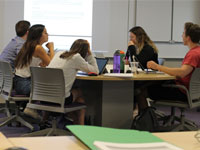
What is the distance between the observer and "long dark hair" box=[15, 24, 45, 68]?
3883 mm

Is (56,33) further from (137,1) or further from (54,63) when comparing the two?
(54,63)

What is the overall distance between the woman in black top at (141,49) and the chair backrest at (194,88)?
0.87 meters

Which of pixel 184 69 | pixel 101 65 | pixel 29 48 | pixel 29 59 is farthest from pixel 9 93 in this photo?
pixel 184 69

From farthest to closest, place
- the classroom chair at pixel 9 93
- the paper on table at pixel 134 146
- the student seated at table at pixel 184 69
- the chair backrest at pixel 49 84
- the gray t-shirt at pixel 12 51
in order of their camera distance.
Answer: the gray t-shirt at pixel 12 51 < the classroom chair at pixel 9 93 < the student seated at table at pixel 184 69 < the chair backrest at pixel 49 84 < the paper on table at pixel 134 146

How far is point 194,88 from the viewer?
3705mm

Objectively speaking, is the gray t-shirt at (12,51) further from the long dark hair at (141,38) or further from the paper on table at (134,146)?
the paper on table at (134,146)

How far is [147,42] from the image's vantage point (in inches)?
188

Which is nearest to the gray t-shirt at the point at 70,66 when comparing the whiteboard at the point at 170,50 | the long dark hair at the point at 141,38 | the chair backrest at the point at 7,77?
the chair backrest at the point at 7,77

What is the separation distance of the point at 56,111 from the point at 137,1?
346cm

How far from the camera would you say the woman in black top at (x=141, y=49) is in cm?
453

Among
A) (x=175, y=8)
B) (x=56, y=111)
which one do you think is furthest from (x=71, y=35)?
(x=56, y=111)

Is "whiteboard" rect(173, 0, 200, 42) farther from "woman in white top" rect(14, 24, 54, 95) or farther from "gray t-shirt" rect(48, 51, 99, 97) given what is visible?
"gray t-shirt" rect(48, 51, 99, 97)

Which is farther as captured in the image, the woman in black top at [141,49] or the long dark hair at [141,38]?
the long dark hair at [141,38]

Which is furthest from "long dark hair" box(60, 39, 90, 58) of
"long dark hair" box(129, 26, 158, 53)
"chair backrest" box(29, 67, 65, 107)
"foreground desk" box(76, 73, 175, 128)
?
"long dark hair" box(129, 26, 158, 53)
